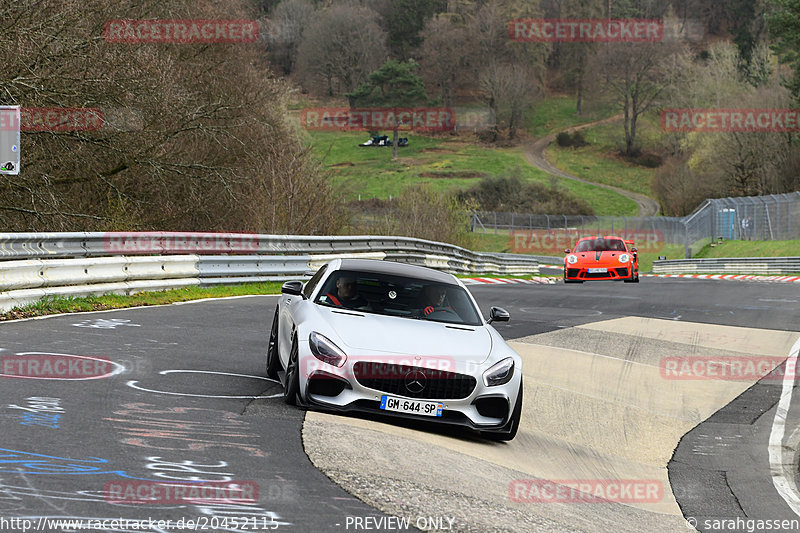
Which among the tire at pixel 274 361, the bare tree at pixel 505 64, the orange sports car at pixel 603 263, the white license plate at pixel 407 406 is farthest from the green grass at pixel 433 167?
the white license plate at pixel 407 406

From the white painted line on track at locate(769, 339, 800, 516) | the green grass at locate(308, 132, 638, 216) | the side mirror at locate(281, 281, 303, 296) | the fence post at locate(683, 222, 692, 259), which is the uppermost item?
the side mirror at locate(281, 281, 303, 296)

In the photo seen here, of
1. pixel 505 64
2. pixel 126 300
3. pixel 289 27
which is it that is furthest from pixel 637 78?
pixel 126 300

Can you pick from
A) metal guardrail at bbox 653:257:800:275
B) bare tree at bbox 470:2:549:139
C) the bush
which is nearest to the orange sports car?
metal guardrail at bbox 653:257:800:275

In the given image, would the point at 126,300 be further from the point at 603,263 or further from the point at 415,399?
the point at 603,263

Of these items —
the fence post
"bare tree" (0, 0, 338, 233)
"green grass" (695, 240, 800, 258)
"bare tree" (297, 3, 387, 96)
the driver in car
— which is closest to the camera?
the driver in car

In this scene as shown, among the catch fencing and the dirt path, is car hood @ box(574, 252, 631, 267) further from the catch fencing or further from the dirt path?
the dirt path

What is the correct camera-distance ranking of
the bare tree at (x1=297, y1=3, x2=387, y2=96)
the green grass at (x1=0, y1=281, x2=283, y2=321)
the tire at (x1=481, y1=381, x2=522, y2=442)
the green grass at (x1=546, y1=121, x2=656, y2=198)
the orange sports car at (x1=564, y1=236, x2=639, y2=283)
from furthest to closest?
the bare tree at (x1=297, y1=3, x2=387, y2=96) → the green grass at (x1=546, y1=121, x2=656, y2=198) → the orange sports car at (x1=564, y1=236, x2=639, y2=283) → the green grass at (x1=0, y1=281, x2=283, y2=321) → the tire at (x1=481, y1=381, x2=522, y2=442)

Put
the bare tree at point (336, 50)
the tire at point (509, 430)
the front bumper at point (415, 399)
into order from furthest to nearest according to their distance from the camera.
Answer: the bare tree at point (336, 50) < the tire at point (509, 430) < the front bumper at point (415, 399)

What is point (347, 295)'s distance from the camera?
29.4 ft

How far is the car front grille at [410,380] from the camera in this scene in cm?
758

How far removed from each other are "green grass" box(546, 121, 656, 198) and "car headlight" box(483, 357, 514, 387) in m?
111

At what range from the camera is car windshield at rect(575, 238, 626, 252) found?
3042 centimetres

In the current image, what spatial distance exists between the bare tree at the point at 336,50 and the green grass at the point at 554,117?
24565 millimetres

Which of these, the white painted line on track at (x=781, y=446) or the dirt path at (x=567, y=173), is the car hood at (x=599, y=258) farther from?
the dirt path at (x=567, y=173)
